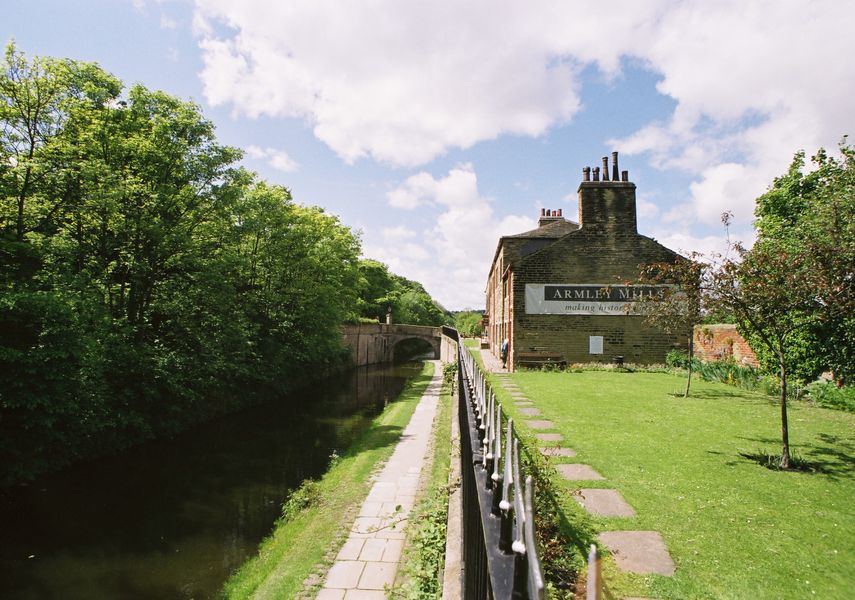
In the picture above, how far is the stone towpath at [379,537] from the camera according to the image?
18.1 feet

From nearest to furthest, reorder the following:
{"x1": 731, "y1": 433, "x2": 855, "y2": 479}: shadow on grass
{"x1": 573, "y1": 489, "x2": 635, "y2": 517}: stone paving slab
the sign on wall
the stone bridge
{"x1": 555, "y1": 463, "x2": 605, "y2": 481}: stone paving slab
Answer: {"x1": 573, "y1": 489, "x2": 635, "y2": 517}: stone paving slab
{"x1": 555, "y1": 463, "x2": 605, "y2": 481}: stone paving slab
{"x1": 731, "y1": 433, "x2": 855, "y2": 479}: shadow on grass
the sign on wall
the stone bridge

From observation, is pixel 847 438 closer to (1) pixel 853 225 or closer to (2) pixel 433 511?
(1) pixel 853 225

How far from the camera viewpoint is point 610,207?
66.7 feet

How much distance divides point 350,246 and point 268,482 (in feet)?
67.1

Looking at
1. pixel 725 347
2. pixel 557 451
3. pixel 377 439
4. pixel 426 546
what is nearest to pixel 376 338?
pixel 377 439

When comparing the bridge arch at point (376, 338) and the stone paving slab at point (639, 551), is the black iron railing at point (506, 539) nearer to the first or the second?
the stone paving slab at point (639, 551)

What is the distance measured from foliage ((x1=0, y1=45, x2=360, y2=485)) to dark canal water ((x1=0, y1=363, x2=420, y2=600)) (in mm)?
999

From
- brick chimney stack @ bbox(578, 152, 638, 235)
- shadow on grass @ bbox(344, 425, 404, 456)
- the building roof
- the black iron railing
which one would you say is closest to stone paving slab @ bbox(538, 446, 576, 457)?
the black iron railing

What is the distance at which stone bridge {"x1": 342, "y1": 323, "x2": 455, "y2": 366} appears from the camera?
123 ft

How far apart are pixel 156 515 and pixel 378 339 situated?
36.0 m

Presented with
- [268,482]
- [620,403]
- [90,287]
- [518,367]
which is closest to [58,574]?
[268,482]

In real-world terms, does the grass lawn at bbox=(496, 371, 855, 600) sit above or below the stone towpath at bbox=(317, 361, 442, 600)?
above

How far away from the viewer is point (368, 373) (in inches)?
1435

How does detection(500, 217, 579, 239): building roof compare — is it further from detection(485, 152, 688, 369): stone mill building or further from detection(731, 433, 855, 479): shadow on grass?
detection(731, 433, 855, 479): shadow on grass
